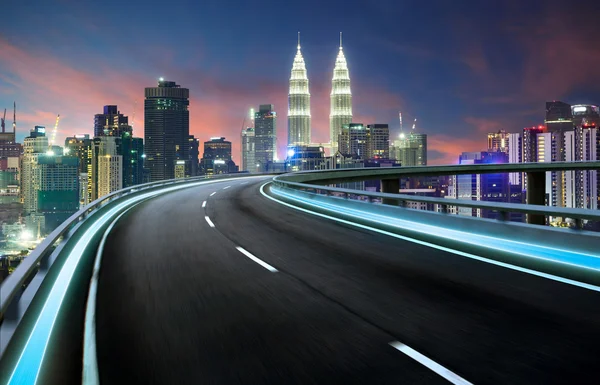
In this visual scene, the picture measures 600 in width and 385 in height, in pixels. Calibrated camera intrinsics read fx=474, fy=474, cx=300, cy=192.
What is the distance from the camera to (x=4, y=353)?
4.05 metres

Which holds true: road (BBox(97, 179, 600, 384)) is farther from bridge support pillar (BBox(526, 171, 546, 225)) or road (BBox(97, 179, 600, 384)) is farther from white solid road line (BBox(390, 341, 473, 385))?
bridge support pillar (BBox(526, 171, 546, 225))

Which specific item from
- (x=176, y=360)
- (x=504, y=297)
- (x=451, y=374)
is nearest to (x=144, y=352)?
(x=176, y=360)

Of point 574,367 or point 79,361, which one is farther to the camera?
point 79,361

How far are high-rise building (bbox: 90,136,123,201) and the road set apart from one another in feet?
472

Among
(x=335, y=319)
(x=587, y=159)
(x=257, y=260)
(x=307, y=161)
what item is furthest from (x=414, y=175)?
(x=587, y=159)

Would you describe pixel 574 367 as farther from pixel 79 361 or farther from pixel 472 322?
pixel 79 361

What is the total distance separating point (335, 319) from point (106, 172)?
163007 millimetres

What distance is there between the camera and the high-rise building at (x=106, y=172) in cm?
14959

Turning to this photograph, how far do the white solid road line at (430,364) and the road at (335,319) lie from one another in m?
0.02

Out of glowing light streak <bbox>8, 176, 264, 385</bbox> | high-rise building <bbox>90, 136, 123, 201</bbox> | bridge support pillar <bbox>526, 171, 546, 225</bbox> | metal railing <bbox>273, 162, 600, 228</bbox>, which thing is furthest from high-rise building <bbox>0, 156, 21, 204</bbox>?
glowing light streak <bbox>8, 176, 264, 385</bbox>

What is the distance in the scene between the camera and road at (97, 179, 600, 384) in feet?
14.0

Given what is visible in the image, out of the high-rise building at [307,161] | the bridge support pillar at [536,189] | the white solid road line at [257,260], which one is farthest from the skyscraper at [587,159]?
the white solid road line at [257,260]

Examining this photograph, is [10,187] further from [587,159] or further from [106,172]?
[587,159]

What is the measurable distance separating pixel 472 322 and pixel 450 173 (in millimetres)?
64563
